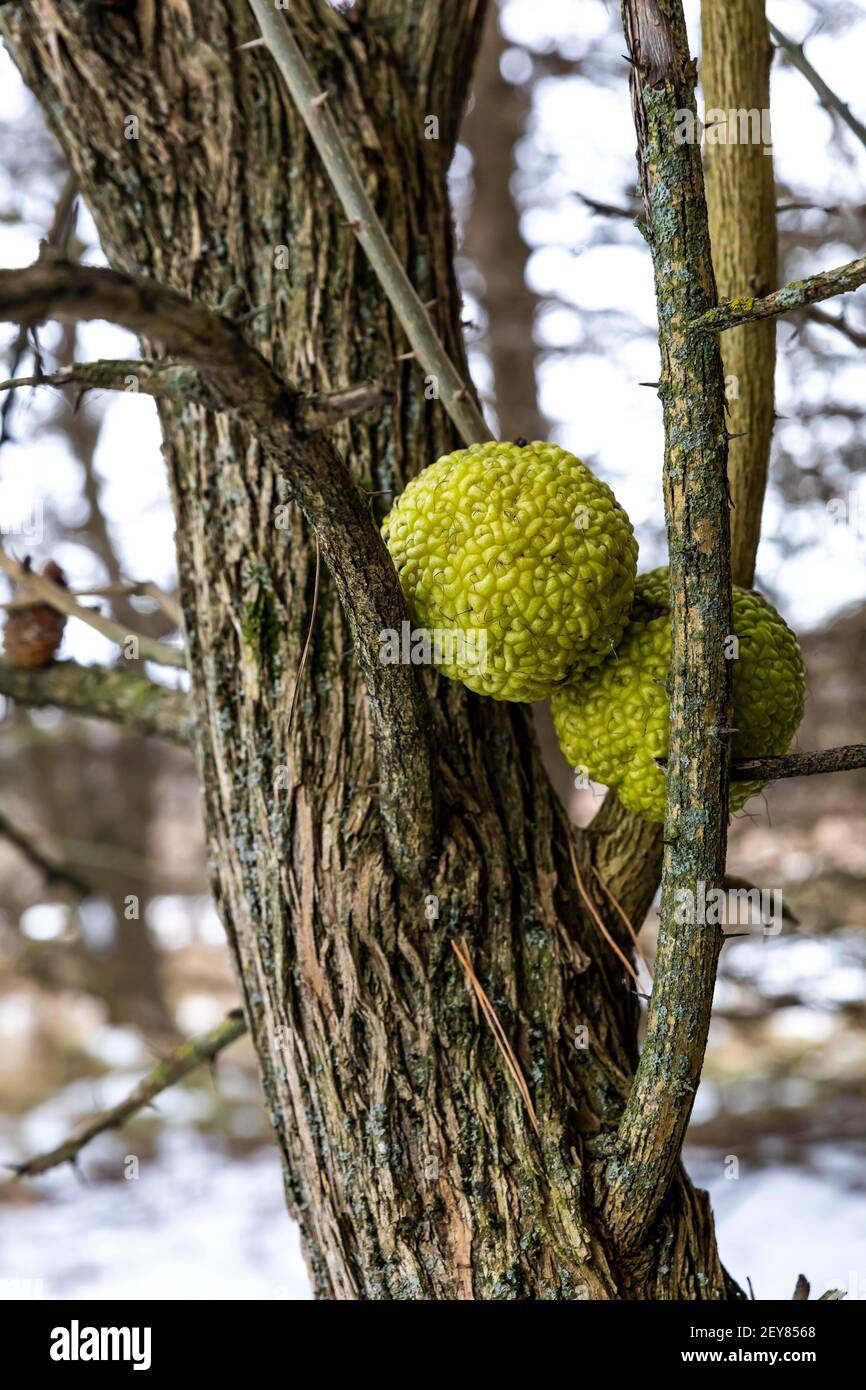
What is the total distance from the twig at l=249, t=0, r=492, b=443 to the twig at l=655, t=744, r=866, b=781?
0.66 meters

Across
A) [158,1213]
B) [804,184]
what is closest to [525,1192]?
[804,184]

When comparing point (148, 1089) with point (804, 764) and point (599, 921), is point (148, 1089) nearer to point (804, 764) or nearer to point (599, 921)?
point (599, 921)

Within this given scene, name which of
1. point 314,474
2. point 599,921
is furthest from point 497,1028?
point 314,474

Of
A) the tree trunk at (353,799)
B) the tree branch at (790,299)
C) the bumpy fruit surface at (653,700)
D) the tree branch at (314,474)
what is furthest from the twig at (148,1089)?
the tree branch at (790,299)

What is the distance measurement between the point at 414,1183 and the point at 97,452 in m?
5.48

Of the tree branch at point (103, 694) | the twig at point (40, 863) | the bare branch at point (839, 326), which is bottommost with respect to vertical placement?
the twig at point (40, 863)

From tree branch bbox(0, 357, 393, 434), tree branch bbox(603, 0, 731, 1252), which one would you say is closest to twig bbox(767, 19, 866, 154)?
tree branch bbox(603, 0, 731, 1252)

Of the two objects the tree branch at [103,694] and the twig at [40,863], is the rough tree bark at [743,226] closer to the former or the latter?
→ the tree branch at [103,694]

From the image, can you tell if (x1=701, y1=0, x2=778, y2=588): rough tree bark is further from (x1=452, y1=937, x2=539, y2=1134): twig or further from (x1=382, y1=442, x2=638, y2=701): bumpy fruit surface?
(x1=452, y1=937, x2=539, y2=1134): twig

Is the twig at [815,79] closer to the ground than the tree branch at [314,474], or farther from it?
farther from it

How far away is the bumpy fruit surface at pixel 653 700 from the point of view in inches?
50.4

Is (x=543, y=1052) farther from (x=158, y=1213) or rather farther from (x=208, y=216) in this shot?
(x=158, y=1213)

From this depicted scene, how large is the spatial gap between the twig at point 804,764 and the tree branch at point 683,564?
5cm

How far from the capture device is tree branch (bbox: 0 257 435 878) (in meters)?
0.74
